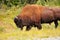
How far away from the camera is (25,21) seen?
1480cm

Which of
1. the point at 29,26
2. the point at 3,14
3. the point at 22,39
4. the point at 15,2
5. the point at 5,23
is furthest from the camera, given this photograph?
the point at 15,2

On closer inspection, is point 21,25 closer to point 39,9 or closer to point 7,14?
point 39,9

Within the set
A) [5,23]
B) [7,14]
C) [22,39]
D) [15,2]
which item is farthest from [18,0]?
[22,39]

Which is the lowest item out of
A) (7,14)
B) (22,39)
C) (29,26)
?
(7,14)

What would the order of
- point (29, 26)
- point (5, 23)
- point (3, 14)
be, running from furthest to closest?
point (3, 14), point (5, 23), point (29, 26)

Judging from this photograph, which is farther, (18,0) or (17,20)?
(18,0)

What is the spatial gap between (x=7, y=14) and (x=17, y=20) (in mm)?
10809

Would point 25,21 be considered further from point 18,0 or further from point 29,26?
point 18,0

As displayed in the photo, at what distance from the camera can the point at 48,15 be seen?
15.4 m

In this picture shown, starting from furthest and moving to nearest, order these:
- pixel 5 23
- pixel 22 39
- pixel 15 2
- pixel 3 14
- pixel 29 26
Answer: pixel 15 2 < pixel 3 14 < pixel 5 23 < pixel 29 26 < pixel 22 39

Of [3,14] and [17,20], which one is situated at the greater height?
[17,20]

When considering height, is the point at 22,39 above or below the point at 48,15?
above

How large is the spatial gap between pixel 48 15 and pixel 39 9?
2.31ft

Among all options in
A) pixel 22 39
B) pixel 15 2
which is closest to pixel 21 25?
pixel 22 39
